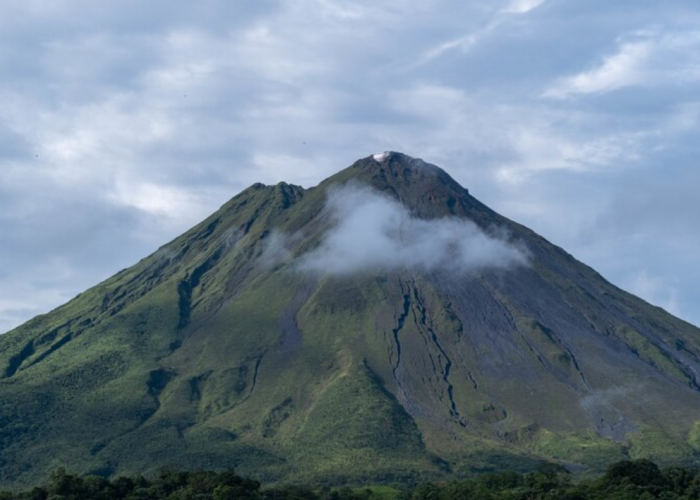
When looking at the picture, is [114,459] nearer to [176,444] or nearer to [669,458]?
[176,444]

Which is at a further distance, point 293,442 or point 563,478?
point 293,442

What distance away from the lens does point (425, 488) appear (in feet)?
447

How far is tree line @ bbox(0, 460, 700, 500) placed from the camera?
109 meters

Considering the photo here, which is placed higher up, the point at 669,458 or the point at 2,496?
the point at 669,458

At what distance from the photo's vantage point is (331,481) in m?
173

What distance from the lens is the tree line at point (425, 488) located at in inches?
4281

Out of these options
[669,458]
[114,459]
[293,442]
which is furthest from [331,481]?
[669,458]

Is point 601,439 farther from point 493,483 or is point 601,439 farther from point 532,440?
point 493,483

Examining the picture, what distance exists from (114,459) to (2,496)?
84.7m

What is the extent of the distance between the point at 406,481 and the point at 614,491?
5773 centimetres

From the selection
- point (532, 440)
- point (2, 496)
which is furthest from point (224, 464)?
point (2, 496)

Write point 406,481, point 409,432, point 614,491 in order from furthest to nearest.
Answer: point 409,432, point 406,481, point 614,491

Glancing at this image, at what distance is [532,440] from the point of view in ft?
653

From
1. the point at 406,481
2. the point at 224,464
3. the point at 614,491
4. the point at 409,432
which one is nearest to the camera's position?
the point at 614,491
